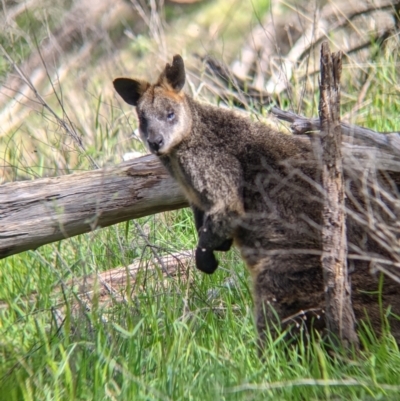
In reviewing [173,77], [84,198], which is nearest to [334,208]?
[84,198]

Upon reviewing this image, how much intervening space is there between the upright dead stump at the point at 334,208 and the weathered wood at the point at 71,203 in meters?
1.37

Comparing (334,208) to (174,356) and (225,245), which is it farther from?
(225,245)

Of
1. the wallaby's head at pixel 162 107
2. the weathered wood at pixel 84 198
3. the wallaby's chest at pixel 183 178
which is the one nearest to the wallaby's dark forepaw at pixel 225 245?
the wallaby's chest at pixel 183 178

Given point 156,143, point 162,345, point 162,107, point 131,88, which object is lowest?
point 162,345

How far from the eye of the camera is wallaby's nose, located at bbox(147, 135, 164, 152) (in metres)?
4.85

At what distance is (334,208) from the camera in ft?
12.6

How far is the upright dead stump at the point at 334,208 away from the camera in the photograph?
149 inches

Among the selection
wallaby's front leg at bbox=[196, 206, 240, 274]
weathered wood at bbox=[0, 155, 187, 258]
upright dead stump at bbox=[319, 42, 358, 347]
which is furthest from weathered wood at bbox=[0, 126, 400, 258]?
upright dead stump at bbox=[319, 42, 358, 347]

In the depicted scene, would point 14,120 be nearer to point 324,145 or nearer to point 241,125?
point 241,125

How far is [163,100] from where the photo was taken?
5117 mm

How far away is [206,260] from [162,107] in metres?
1.06

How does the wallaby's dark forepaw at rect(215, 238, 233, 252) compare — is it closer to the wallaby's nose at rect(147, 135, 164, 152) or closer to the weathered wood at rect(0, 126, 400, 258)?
the weathered wood at rect(0, 126, 400, 258)

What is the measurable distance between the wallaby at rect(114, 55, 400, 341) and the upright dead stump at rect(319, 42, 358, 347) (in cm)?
28

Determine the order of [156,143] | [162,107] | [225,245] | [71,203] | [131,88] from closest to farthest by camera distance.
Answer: [71,203] → [156,143] → [225,245] → [162,107] → [131,88]
